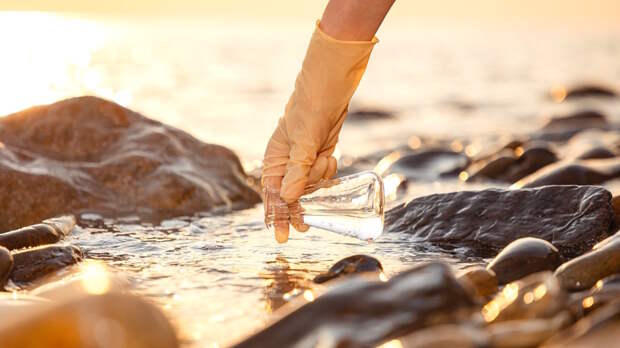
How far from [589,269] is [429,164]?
3.47 metres

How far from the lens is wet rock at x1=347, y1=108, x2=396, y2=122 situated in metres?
10.6

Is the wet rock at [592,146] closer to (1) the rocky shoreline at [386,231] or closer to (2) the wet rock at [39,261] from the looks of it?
(1) the rocky shoreline at [386,231]

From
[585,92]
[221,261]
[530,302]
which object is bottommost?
[585,92]

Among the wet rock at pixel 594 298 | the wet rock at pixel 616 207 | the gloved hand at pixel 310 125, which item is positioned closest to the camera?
the wet rock at pixel 594 298

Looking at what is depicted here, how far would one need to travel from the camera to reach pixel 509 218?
378 cm

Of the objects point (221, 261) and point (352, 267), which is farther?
point (221, 261)

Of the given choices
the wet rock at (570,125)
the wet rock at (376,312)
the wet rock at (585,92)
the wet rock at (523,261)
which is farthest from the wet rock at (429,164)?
the wet rock at (585,92)

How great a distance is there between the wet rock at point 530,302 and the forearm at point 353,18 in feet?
4.08

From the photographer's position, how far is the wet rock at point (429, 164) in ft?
19.5

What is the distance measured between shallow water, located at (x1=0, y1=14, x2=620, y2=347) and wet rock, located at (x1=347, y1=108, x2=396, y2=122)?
8.1 inches

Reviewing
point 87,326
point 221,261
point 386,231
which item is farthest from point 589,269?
point 87,326

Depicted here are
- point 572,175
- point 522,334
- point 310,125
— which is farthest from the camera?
point 572,175

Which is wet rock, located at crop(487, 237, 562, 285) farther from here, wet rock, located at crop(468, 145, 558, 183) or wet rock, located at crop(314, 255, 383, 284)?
wet rock, located at crop(468, 145, 558, 183)

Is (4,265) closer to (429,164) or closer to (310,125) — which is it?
(310,125)
